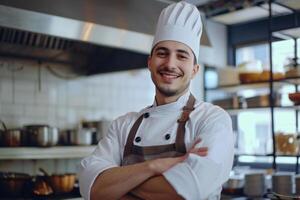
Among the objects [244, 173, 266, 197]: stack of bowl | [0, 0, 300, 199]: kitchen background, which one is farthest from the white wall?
[244, 173, 266, 197]: stack of bowl

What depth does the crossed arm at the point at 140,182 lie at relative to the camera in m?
1.32

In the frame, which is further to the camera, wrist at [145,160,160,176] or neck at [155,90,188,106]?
neck at [155,90,188,106]

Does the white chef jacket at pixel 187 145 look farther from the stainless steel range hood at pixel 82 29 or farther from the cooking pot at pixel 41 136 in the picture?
Result: the cooking pot at pixel 41 136

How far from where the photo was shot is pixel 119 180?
139cm

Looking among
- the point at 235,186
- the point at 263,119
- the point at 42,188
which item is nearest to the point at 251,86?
the point at 263,119

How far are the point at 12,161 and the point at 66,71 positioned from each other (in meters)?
0.89

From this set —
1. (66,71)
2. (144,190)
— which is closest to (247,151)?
(66,71)

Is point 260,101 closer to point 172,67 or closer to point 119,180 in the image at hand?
point 172,67

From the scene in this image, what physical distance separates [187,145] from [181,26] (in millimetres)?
446

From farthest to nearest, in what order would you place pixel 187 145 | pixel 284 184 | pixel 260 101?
pixel 260 101 < pixel 284 184 < pixel 187 145

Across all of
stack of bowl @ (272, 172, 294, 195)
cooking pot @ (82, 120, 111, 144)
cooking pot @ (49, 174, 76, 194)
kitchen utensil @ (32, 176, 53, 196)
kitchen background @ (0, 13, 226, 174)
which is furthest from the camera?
cooking pot @ (82, 120, 111, 144)

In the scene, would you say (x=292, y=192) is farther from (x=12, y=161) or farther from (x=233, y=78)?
(x=12, y=161)

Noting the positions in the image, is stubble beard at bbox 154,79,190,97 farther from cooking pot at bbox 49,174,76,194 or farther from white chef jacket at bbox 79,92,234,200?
cooking pot at bbox 49,174,76,194

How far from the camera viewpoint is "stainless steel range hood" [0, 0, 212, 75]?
223cm
